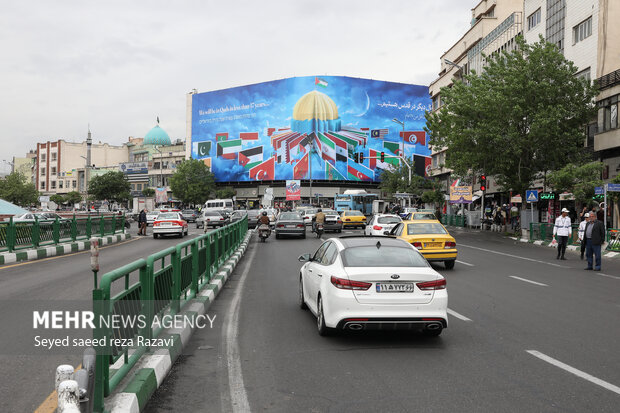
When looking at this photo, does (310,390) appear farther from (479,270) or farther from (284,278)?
(479,270)

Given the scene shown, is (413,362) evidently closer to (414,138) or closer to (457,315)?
(457,315)

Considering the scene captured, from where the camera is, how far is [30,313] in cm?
815

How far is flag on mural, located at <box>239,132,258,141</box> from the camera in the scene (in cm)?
9838

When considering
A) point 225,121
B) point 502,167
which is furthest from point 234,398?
point 225,121

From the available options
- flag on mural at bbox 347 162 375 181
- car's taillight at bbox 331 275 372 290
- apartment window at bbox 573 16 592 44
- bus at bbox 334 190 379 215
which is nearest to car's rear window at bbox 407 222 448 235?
car's taillight at bbox 331 275 372 290

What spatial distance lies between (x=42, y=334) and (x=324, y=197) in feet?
292

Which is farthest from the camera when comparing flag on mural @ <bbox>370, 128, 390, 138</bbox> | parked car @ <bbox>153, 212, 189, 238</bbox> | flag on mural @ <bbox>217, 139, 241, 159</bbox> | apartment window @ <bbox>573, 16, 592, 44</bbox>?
flag on mural @ <bbox>217, 139, 241, 159</bbox>

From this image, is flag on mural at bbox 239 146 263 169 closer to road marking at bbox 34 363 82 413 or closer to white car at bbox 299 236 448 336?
white car at bbox 299 236 448 336

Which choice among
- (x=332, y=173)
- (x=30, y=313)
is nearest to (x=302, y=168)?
(x=332, y=173)

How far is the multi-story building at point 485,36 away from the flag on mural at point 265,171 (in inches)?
1411

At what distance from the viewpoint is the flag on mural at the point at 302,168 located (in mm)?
94169

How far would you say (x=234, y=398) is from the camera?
493 cm

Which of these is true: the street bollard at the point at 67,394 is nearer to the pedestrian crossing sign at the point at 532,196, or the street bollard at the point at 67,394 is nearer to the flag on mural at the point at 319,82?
the pedestrian crossing sign at the point at 532,196

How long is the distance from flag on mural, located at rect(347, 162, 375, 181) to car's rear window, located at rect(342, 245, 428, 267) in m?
86.8
